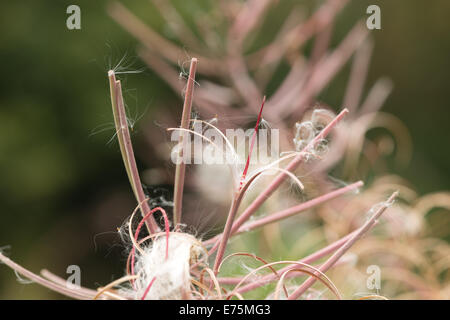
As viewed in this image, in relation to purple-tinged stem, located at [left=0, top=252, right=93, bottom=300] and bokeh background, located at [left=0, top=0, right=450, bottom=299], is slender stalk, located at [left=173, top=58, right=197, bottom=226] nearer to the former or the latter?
purple-tinged stem, located at [left=0, top=252, right=93, bottom=300]

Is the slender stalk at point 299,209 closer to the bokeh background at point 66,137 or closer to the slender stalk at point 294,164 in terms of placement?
the slender stalk at point 294,164

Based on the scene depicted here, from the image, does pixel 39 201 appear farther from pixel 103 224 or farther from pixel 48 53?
pixel 48 53

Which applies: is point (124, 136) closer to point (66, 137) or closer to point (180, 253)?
point (180, 253)

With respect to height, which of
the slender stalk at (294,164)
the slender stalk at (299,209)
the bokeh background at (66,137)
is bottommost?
the slender stalk at (299,209)

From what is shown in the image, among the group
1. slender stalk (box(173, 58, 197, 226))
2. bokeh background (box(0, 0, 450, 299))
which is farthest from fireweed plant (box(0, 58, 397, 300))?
bokeh background (box(0, 0, 450, 299))

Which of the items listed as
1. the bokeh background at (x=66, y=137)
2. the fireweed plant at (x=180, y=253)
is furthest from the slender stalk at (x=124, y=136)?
the bokeh background at (x=66, y=137)

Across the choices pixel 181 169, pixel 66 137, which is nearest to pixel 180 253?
pixel 181 169

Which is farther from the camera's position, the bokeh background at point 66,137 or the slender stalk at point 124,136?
the bokeh background at point 66,137

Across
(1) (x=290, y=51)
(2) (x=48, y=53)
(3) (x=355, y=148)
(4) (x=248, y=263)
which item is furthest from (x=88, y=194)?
(4) (x=248, y=263)
